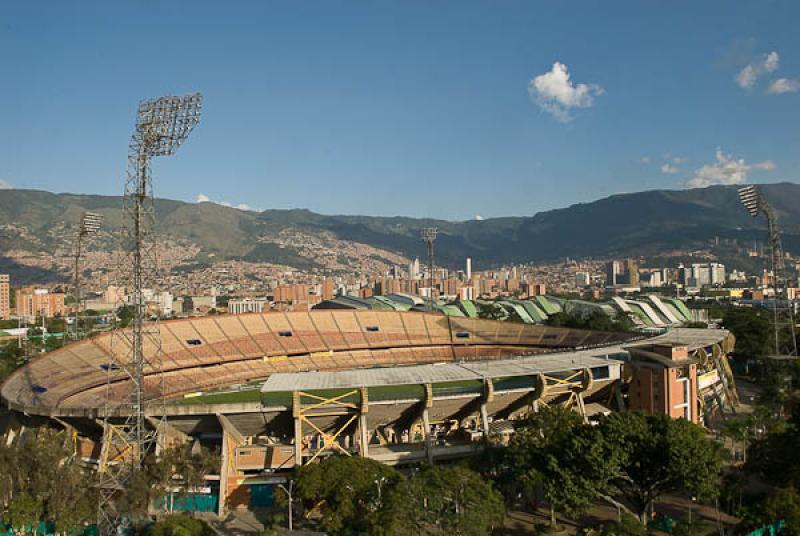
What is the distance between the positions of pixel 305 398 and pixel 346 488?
291 inches

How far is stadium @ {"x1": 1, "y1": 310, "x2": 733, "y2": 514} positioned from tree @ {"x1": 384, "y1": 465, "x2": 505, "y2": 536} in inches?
272

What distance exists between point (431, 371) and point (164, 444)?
1373cm

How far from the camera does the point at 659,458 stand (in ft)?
73.2

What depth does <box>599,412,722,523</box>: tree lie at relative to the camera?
857 inches

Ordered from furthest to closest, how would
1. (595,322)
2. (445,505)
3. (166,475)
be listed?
(595,322), (166,475), (445,505)

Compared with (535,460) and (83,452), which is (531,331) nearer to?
(535,460)

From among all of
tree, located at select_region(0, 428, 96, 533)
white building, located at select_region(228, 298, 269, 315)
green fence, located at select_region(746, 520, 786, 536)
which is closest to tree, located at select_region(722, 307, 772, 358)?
green fence, located at select_region(746, 520, 786, 536)

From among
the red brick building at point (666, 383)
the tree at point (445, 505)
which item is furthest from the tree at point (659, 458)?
the red brick building at point (666, 383)

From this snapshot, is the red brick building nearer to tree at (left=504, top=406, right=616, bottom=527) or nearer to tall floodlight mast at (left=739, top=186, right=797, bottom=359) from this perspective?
tree at (left=504, top=406, right=616, bottom=527)

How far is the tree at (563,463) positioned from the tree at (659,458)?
25.2 inches

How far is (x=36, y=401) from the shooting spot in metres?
31.8

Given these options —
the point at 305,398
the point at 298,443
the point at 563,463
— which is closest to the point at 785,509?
the point at 563,463

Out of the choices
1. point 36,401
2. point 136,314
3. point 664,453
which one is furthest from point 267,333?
point 664,453

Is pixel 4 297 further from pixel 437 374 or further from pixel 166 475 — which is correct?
pixel 437 374
